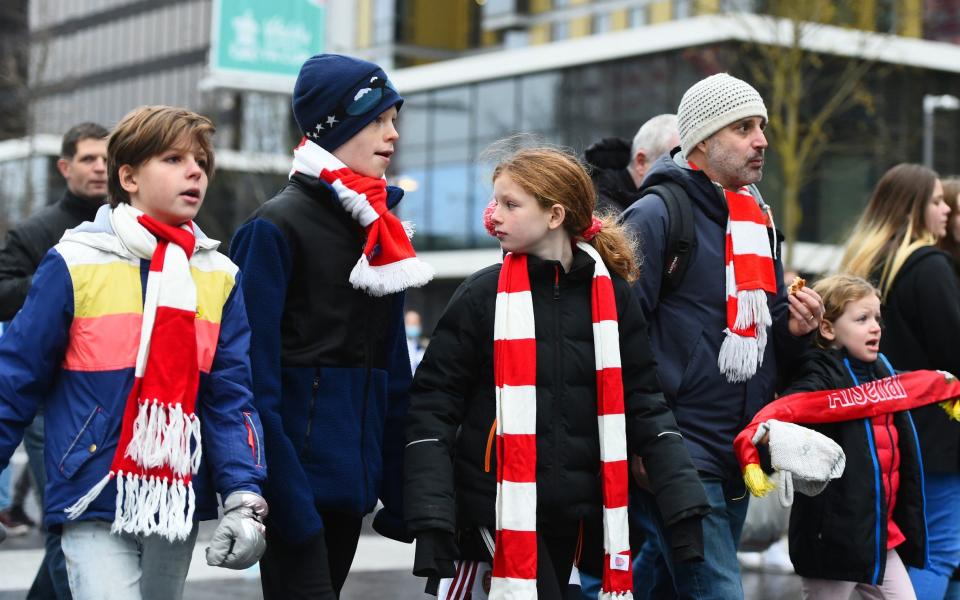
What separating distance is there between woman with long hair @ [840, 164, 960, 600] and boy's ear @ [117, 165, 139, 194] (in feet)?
11.1

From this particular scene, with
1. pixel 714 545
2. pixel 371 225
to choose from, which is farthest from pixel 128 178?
pixel 714 545

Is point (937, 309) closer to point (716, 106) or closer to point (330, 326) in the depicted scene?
point (716, 106)

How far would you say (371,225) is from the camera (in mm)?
4328

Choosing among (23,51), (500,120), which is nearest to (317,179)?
(23,51)

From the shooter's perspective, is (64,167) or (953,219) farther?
(64,167)

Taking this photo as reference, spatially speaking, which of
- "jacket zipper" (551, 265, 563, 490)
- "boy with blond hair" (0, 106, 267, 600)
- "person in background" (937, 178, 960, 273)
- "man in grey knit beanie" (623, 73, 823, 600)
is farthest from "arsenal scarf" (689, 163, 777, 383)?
"person in background" (937, 178, 960, 273)

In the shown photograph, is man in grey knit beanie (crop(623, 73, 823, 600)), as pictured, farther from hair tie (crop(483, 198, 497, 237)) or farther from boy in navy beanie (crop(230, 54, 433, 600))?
boy in navy beanie (crop(230, 54, 433, 600))

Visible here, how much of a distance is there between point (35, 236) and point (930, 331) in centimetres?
397

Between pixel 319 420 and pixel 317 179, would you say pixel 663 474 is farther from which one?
pixel 317 179

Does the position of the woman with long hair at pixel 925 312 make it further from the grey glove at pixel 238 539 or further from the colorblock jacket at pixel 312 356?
the grey glove at pixel 238 539

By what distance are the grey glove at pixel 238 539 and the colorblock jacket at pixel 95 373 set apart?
10 cm

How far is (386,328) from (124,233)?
33.6 inches

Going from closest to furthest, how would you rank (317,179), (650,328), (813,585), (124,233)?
(124,233) → (317,179) → (650,328) → (813,585)

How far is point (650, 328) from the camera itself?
194 inches
